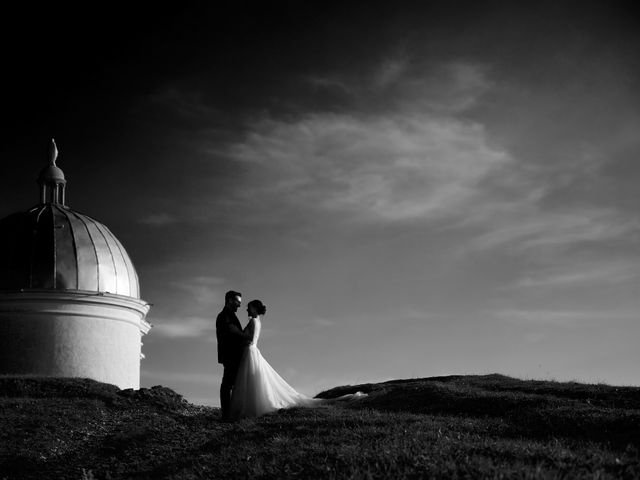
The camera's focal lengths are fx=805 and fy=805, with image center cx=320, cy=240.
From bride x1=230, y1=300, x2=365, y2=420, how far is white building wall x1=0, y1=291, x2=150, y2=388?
55.2ft

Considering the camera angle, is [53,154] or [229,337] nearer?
[229,337]

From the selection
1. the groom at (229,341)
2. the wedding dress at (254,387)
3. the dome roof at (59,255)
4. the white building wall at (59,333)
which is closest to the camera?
the groom at (229,341)

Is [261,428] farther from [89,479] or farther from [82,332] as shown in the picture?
[82,332]

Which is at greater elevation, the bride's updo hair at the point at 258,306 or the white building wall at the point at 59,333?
the white building wall at the point at 59,333

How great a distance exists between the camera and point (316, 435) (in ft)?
48.6

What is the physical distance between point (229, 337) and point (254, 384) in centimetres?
132

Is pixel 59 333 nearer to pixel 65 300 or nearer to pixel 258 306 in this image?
pixel 65 300

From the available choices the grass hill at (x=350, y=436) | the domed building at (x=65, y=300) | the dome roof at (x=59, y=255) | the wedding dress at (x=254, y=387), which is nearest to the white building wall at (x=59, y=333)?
the domed building at (x=65, y=300)

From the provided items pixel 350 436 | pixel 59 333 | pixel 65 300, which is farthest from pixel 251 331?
pixel 59 333

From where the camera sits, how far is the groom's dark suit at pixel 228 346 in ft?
63.8

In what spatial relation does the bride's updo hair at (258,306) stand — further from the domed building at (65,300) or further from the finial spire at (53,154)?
the finial spire at (53,154)

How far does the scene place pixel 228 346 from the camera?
1978cm

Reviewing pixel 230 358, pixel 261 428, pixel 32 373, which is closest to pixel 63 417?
pixel 230 358

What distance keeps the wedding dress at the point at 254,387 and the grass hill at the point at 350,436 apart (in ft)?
2.31
